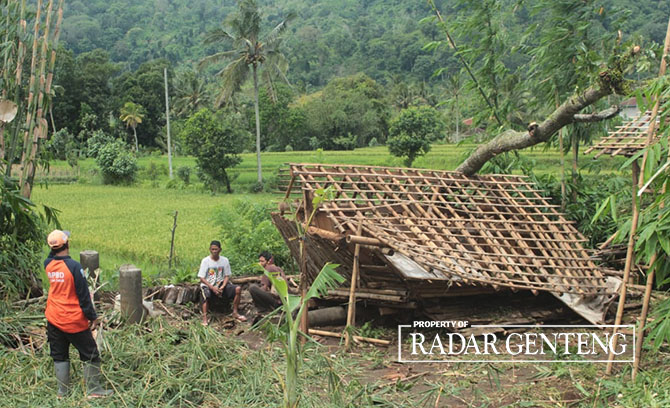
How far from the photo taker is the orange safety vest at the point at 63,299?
4.41 metres

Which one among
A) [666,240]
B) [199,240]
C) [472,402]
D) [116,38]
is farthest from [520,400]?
[116,38]

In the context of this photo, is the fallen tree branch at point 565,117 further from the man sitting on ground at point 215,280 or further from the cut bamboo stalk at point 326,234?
the man sitting on ground at point 215,280

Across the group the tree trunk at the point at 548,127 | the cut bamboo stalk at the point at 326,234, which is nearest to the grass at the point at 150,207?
the tree trunk at the point at 548,127

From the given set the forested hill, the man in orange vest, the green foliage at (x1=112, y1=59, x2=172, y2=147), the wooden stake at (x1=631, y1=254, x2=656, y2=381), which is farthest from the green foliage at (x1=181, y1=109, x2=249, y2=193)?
the forested hill

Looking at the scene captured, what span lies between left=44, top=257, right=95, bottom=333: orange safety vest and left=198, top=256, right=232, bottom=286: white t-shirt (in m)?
2.61

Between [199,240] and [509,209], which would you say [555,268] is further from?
[199,240]

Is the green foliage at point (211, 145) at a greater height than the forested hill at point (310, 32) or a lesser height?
lesser

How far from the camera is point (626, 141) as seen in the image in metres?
6.31

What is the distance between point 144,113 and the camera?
126ft

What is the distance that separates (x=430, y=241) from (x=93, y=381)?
330cm

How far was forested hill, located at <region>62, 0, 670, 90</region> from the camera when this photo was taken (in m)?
63.3

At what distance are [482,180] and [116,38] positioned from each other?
3162 inches

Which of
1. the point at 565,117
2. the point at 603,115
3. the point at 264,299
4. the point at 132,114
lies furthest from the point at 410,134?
the point at 264,299

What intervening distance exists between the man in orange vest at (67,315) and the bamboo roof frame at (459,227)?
2286 mm
